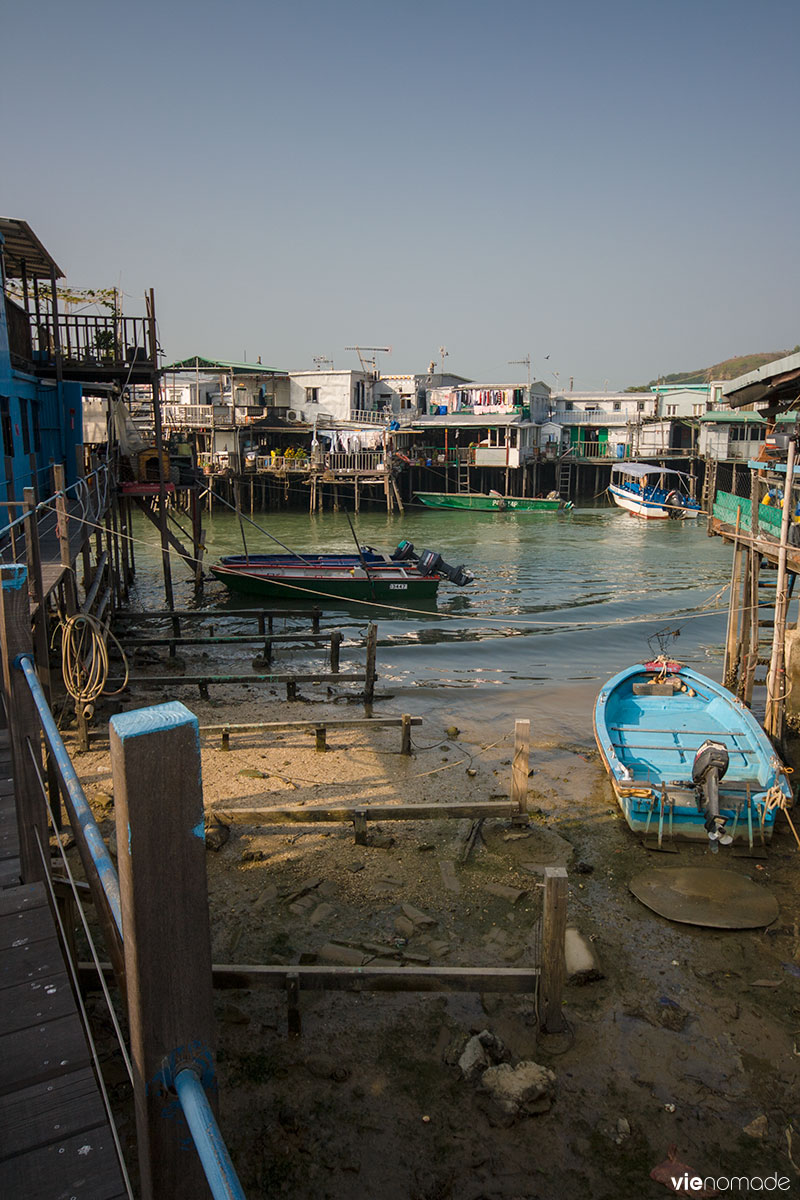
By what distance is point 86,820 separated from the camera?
2.35m

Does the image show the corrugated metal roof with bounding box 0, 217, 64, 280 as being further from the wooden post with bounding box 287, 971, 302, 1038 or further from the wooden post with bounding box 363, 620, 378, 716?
the wooden post with bounding box 287, 971, 302, 1038

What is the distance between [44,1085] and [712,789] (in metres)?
8.41

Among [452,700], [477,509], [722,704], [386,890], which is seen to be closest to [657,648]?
[452,700]

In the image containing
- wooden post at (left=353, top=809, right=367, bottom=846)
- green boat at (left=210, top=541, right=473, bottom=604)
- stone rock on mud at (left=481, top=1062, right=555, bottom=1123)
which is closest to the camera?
stone rock on mud at (left=481, top=1062, right=555, bottom=1123)

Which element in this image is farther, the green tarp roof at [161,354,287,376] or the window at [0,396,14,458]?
the green tarp roof at [161,354,287,376]

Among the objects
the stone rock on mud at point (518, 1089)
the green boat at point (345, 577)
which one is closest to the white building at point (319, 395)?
the green boat at point (345, 577)

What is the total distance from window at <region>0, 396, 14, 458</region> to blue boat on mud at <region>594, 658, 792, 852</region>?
1213cm

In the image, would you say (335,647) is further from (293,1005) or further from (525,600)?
(525,600)

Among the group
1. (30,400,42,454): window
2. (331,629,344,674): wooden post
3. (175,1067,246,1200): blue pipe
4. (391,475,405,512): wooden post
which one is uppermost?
(30,400,42,454): window

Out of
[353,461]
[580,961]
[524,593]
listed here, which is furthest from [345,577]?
[353,461]

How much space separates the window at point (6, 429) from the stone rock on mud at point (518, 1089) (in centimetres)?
1393

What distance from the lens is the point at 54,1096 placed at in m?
2.57

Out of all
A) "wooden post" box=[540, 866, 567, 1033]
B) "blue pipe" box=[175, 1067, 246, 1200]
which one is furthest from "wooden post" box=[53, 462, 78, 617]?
"blue pipe" box=[175, 1067, 246, 1200]

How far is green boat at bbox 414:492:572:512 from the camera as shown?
5406 centimetres
